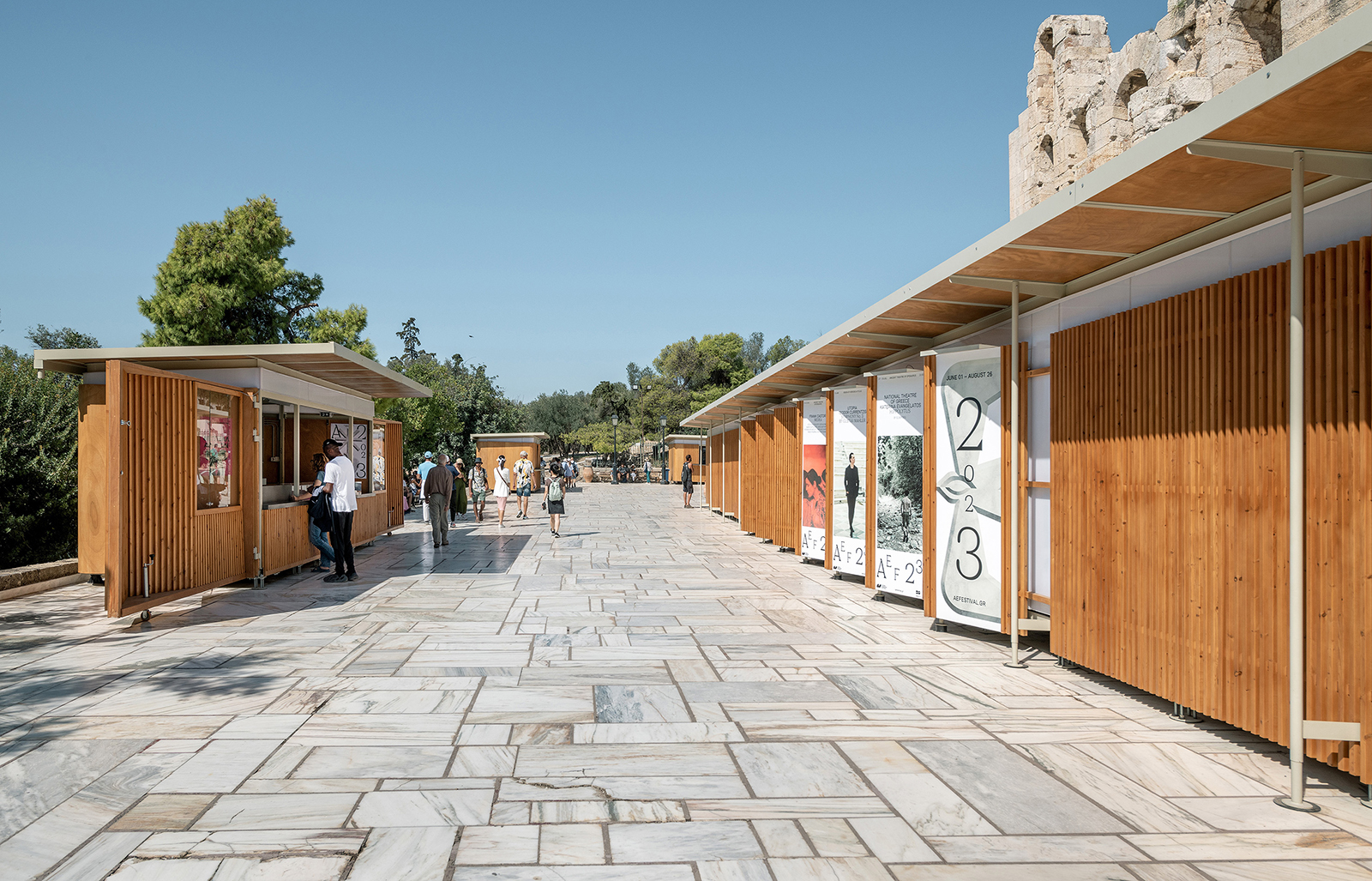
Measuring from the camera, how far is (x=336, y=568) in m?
10.6

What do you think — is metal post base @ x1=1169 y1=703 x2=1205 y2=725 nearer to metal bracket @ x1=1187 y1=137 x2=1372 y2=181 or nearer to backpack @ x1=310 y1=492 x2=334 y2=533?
metal bracket @ x1=1187 y1=137 x2=1372 y2=181

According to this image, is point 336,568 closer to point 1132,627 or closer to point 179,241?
point 1132,627

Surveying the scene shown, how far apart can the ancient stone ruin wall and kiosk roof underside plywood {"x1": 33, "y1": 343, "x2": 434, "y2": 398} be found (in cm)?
1971

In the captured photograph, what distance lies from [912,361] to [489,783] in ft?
21.4

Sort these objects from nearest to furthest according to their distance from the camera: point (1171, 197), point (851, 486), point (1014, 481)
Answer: point (1171, 197) < point (1014, 481) < point (851, 486)

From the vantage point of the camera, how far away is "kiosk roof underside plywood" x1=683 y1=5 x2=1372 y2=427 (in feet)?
10.1

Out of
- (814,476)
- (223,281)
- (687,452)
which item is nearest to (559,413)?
(687,452)

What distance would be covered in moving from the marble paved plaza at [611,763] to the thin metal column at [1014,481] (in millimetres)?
292

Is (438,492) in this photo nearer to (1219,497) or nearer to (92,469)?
(92,469)

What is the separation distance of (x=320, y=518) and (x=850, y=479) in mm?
6726

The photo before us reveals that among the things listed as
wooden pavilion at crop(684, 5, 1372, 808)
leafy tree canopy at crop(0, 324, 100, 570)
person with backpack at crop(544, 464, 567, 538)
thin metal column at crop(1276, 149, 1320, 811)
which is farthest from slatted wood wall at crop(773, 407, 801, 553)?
leafy tree canopy at crop(0, 324, 100, 570)

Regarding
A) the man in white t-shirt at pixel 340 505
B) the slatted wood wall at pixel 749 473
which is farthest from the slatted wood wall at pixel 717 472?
the man in white t-shirt at pixel 340 505

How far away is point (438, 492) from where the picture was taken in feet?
46.4

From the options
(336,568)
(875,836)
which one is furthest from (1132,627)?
(336,568)
